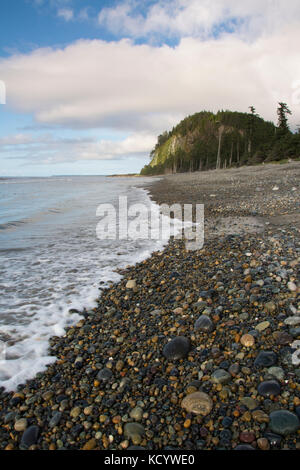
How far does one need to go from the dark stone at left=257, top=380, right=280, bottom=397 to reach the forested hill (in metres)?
39.6

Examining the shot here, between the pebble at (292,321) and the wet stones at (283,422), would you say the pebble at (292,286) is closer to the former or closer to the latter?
the pebble at (292,321)

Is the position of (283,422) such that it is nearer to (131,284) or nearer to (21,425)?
(21,425)

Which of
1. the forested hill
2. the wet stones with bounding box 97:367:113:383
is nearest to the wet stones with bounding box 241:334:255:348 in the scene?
the wet stones with bounding box 97:367:113:383

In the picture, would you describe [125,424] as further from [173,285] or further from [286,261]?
[286,261]

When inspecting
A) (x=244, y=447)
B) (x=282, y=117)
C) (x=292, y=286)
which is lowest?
(x=244, y=447)

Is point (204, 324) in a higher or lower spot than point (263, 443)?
higher

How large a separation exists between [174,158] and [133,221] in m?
86.1

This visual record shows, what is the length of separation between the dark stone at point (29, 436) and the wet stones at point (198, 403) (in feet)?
3.81

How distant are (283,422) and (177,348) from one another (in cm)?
112

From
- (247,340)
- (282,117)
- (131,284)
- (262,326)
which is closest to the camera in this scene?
(247,340)

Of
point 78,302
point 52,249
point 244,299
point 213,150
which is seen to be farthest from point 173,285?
point 213,150

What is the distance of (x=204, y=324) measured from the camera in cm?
306

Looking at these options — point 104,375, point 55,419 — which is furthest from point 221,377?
point 55,419

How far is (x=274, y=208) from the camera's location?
995 cm
